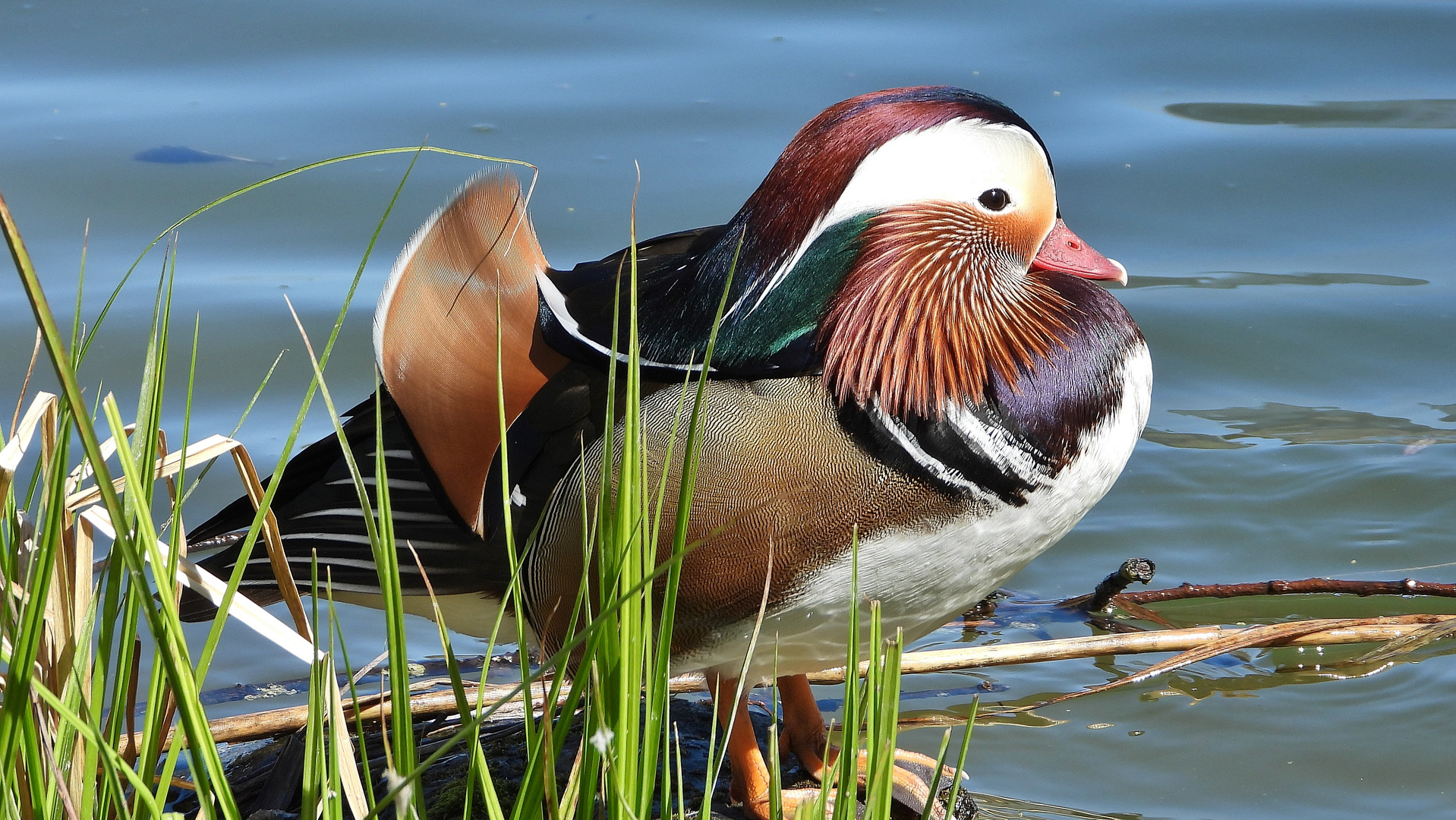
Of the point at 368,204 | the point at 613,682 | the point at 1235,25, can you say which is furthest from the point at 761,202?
A: the point at 1235,25

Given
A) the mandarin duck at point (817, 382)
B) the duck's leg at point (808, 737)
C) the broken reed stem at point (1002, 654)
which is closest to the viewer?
the mandarin duck at point (817, 382)

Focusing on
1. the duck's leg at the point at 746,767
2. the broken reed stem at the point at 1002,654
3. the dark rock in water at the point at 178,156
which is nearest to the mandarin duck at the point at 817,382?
the duck's leg at the point at 746,767

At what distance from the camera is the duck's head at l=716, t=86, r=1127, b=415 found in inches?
94.4

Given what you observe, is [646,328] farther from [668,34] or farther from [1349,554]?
[668,34]

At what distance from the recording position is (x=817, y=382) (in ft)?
7.97

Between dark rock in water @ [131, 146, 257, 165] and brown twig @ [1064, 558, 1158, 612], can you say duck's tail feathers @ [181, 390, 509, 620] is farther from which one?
dark rock in water @ [131, 146, 257, 165]

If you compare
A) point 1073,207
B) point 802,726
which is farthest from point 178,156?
point 802,726

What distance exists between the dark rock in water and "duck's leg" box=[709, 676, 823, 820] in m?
3.75

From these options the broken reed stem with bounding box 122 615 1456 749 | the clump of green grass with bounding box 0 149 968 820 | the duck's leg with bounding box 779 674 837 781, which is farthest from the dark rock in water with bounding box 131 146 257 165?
the clump of green grass with bounding box 0 149 968 820

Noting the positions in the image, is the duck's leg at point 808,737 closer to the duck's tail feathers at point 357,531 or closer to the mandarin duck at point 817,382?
the mandarin duck at point 817,382

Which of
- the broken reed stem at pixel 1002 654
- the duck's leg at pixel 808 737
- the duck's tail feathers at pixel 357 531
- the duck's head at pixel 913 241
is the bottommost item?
the duck's leg at pixel 808 737

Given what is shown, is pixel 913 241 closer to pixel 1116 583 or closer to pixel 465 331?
pixel 465 331

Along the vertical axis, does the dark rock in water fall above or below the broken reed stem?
above

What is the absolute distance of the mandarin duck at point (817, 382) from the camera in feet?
7.79
